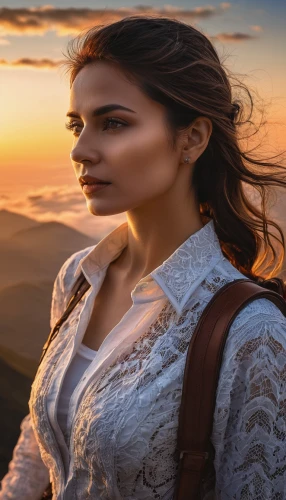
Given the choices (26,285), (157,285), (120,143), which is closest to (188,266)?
(157,285)

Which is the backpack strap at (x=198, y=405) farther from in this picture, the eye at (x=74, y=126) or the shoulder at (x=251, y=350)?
the eye at (x=74, y=126)

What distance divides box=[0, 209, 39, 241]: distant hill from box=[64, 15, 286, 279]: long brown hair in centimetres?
144

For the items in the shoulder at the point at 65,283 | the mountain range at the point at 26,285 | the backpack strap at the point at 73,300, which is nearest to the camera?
the backpack strap at the point at 73,300

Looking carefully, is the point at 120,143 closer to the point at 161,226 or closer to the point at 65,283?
the point at 161,226

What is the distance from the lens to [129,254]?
2055 mm

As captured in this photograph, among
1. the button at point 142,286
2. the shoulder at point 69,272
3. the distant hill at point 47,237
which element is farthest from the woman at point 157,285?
the distant hill at point 47,237

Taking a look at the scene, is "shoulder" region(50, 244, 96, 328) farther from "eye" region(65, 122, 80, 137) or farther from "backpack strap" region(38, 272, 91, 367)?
"eye" region(65, 122, 80, 137)

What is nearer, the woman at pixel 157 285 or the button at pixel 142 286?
the woman at pixel 157 285

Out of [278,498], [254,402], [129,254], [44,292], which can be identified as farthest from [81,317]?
[44,292]

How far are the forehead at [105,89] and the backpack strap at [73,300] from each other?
63 cm

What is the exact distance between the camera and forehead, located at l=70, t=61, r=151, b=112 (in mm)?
1649

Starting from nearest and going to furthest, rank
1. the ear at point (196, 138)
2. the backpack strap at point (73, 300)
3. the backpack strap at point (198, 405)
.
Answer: the backpack strap at point (198, 405), the ear at point (196, 138), the backpack strap at point (73, 300)

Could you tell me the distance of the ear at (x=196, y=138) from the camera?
175 centimetres

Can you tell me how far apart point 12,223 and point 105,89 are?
5.55 ft
